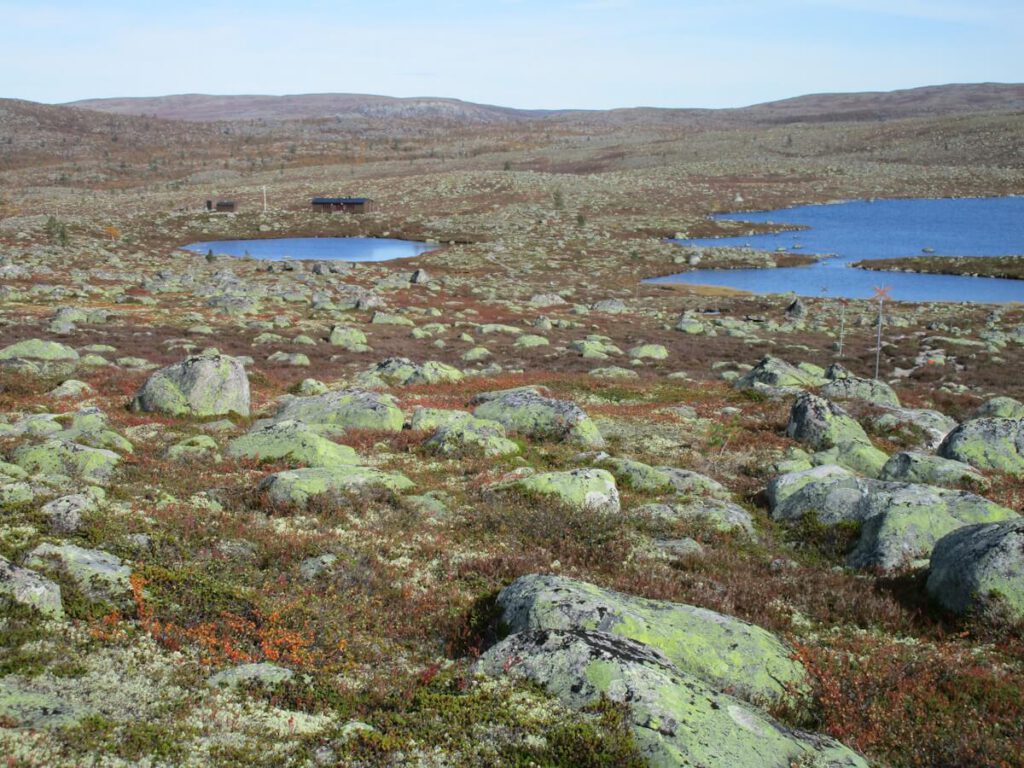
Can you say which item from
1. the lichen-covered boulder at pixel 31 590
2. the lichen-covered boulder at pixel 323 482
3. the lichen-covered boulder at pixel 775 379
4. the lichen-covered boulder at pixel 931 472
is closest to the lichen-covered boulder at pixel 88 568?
the lichen-covered boulder at pixel 31 590

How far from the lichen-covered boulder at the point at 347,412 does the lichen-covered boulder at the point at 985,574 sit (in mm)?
15311

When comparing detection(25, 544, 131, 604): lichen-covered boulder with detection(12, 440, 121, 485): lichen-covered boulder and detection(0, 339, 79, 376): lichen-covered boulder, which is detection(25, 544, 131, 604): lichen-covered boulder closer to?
detection(12, 440, 121, 485): lichen-covered boulder

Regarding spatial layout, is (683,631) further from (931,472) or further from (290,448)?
(931,472)

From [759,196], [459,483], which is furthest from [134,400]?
[759,196]

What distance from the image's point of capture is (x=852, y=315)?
6475cm

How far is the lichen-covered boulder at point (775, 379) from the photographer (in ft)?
105

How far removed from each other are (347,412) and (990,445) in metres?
19.5

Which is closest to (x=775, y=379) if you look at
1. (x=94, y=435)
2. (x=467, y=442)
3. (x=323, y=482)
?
(x=467, y=442)

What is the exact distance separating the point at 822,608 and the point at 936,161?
225462mm

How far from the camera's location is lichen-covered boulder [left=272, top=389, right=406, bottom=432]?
23109 mm

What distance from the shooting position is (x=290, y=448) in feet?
62.1

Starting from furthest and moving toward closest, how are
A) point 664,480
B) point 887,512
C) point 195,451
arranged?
point 195,451, point 664,480, point 887,512

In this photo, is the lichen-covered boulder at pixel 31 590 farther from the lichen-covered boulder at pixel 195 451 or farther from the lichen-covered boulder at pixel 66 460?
the lichen-covered boulder at pixel 195 451

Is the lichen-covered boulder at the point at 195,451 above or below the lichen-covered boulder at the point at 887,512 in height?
below
